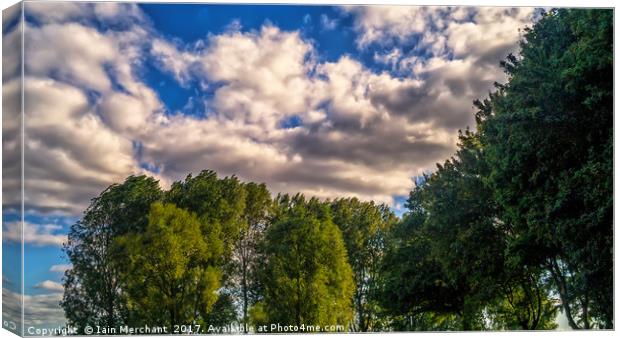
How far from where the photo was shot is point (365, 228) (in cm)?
1975

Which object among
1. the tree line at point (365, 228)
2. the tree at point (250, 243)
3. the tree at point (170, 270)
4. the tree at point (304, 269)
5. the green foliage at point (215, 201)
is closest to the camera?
the tree line at point (365, 228)

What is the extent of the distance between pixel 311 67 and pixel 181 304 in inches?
224

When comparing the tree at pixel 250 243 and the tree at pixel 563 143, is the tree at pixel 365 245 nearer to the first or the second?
the tree at pixel 250 243

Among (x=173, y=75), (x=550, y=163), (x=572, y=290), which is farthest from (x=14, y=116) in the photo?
(x=572, y=290)

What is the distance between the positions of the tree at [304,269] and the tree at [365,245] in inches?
9.9

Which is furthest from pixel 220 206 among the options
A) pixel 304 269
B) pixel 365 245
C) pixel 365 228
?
pixel 365 245

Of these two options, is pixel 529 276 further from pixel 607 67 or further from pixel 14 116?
pixel 14 116

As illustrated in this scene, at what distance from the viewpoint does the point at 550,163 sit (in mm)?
18547

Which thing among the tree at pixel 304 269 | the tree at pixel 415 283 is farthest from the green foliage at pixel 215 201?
the tree at pixel 415 283

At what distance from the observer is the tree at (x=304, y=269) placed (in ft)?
62.4

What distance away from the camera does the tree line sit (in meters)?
17.5

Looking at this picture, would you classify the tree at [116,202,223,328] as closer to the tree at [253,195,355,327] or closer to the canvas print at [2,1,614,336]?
the canvas print at [2,1,614,336]

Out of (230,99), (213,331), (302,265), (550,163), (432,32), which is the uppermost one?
(432,32)

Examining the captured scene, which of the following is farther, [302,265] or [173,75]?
[302,265]
